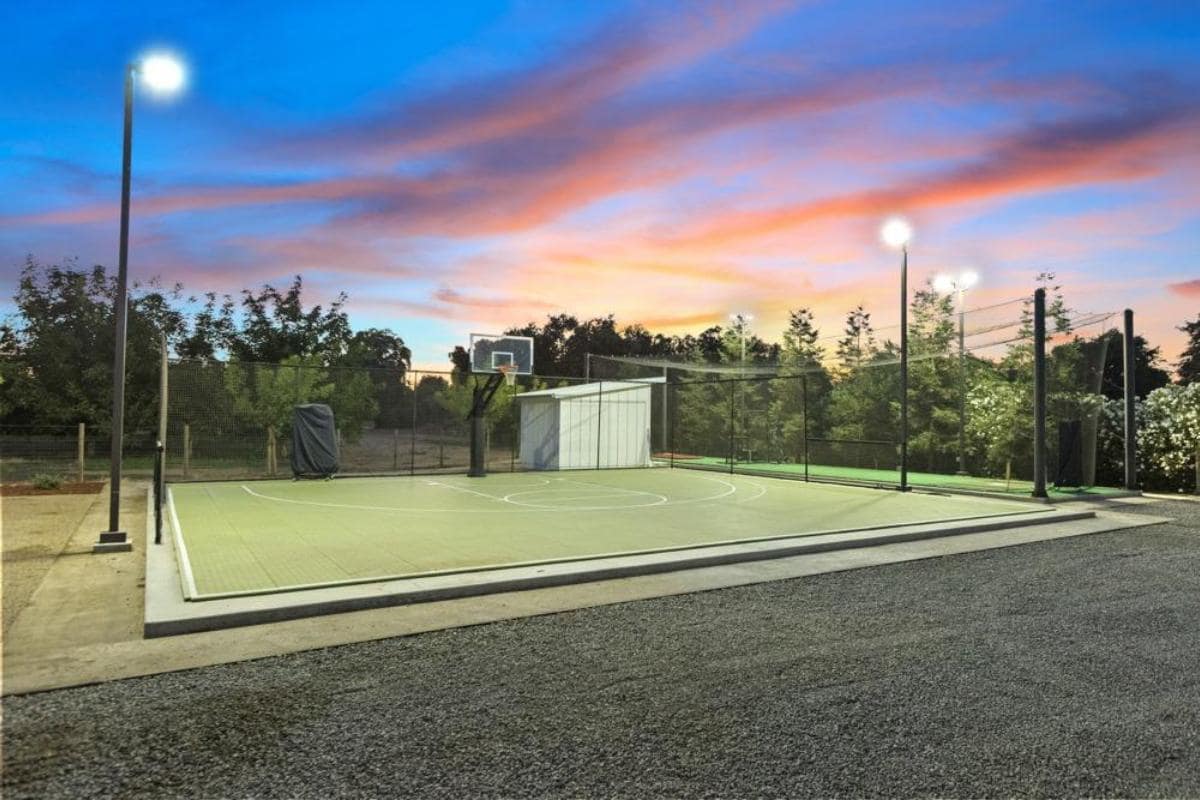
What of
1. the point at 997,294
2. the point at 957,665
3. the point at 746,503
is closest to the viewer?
the point at 957,665

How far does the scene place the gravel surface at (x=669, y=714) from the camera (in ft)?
9.05

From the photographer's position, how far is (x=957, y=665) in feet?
13.7

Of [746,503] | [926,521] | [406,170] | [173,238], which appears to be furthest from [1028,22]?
[173,238]

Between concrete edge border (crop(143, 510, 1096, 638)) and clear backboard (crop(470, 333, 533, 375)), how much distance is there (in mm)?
10393

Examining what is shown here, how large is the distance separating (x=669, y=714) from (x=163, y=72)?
7.67 metres

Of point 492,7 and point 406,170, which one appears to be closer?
point 492,7

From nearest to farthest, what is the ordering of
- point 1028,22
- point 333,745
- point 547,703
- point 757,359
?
point 333,745, point 547,703, point 1028,22, point 757,359

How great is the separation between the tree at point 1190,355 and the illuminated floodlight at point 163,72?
176 ft

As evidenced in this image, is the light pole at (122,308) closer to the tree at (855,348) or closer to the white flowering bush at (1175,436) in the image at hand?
the tree at (855,348)

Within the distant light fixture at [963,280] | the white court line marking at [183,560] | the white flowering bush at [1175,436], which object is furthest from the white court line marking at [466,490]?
the white flowering bush at [1175,436]

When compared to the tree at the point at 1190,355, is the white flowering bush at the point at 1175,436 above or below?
below

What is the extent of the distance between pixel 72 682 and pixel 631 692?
3.02 metres

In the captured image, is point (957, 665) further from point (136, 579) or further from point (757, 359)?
point (757, 359)

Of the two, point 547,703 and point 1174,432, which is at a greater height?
point 1174,432
